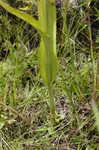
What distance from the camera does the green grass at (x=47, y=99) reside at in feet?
3.66

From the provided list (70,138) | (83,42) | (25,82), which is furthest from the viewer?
(83,42)

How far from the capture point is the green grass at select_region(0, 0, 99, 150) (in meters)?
1.12

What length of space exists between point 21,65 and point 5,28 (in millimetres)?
269

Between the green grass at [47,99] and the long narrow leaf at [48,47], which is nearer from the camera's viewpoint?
the long narrow leaf at [48,47]

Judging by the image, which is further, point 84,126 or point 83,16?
point 83,16

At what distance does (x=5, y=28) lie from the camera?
1.53m

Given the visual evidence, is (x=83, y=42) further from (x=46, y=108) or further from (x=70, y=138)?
(x=70, y=138)

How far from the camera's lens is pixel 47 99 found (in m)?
1.22

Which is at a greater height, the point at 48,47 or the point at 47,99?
the point at 48,47

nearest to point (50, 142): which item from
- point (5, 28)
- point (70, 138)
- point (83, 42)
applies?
point (70, 138)

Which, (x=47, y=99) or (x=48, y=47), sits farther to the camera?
(x=47, y=99)

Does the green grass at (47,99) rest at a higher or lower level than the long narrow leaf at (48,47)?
lower

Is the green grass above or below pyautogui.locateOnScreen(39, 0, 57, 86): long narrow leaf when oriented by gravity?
below

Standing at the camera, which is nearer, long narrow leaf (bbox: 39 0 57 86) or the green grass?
long narrow leaf (bbox: 39 0 57 86)
